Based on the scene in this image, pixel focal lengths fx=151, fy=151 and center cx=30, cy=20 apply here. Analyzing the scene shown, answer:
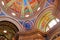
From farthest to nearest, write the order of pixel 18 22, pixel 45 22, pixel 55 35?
pixel 18 22 < pixel 45 22 < pixel 55 35

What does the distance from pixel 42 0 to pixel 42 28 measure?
2.22 meters

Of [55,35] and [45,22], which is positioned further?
[45,22]

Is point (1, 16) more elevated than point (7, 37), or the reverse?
point (1, 16)

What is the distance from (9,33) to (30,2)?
3.27 m

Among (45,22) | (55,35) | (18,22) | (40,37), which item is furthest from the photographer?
(18,22)

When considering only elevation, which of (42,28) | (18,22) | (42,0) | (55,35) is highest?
(42,0)

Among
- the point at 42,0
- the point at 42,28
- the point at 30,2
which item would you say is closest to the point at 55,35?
the point at 42,28

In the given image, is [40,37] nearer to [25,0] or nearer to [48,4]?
[48,4]

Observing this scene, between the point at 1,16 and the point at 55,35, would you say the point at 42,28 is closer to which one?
the point at 55,35

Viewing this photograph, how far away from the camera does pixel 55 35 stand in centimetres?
980

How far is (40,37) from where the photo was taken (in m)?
10.8

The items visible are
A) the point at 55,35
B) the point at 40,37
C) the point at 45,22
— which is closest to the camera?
the point at 55,35

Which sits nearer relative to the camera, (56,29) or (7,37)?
(56,29)

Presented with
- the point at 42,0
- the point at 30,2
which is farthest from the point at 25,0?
the point at 42,0
